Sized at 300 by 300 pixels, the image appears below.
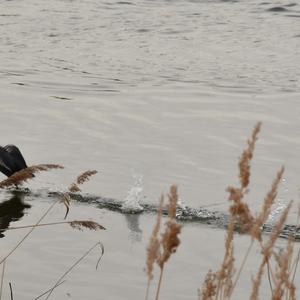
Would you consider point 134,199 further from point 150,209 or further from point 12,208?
point 12,208

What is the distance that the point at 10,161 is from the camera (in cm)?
830

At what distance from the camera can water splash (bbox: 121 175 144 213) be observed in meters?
7.95

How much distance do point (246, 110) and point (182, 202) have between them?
3.54 m

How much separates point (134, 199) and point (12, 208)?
3.17 feet

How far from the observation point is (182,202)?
321 inches

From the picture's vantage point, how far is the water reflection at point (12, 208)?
7.81 m

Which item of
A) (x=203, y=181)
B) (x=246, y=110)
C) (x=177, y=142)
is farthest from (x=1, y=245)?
(x=246, y=110)

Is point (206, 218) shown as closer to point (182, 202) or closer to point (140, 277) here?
point (182, 202)

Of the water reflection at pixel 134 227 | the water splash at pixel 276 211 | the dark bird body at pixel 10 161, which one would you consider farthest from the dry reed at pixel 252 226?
the dark bird body at pixel 10 161

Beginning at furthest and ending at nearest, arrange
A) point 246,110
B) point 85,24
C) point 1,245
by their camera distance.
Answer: point 85,24 → point 246,110 → point 1,245

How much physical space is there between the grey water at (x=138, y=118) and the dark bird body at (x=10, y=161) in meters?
0.23

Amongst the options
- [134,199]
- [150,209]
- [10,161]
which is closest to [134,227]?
[150,209]

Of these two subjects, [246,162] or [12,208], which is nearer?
[246,162]

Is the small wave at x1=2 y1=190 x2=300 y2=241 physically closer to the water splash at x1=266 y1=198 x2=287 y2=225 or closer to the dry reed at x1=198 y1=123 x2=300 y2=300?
the water splash at x1=266 y1=198 x2=287 y2=225
